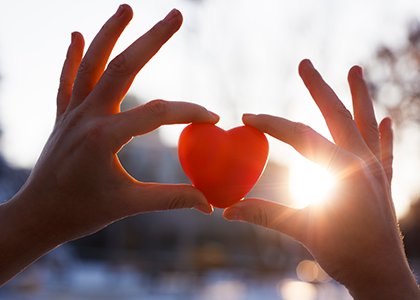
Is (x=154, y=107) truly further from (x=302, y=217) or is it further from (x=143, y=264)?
(x=143, y=264)

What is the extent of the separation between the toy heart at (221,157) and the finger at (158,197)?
0.20 meters

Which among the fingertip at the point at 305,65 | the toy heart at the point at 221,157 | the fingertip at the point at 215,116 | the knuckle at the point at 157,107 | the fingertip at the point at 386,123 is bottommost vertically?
the toy heart at the point at 221,157

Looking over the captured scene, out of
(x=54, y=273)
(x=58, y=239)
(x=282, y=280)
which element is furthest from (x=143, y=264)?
(x=58, y=239)

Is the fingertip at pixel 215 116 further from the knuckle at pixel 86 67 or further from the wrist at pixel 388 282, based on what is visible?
the wrist at pixel 388 282

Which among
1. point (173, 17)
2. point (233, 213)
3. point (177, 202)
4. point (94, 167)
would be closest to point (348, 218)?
point (233, 213)

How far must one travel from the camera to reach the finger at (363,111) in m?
2.01

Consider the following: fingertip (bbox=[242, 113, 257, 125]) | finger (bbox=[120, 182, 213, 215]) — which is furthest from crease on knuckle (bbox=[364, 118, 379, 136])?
finger (bbox=[120, 182, 213, 215])

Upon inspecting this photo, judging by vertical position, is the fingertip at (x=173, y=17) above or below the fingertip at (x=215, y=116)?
above

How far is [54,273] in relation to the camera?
1150 cm

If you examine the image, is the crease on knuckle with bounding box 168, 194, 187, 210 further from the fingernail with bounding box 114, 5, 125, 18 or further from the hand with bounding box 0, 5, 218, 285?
the fingernail with bounding box 114, 5, 125, 18

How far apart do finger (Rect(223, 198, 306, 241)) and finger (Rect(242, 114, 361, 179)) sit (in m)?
0.28

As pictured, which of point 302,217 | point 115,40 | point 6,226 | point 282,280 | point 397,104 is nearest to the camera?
point 6,226

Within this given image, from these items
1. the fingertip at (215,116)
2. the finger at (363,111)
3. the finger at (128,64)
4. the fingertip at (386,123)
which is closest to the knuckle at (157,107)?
the finger at (128,64)

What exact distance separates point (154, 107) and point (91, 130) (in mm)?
312
